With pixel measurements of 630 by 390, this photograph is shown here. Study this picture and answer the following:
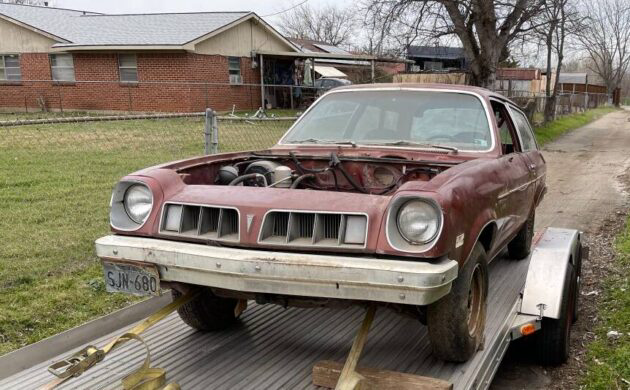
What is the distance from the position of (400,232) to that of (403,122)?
1.80m

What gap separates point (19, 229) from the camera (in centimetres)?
616

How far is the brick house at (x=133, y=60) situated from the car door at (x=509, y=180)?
54.9 ft

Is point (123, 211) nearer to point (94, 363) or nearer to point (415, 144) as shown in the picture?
point (94, 363)

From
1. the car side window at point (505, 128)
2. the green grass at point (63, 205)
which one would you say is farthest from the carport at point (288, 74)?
the car side window at point (505, 128)

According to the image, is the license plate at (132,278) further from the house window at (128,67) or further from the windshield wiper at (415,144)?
the house window at (128,67)

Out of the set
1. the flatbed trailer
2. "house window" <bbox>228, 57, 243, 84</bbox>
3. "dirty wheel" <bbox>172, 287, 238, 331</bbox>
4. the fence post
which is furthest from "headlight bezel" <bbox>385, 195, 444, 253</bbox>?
"house window" <bbox>228, 57, 243, 84</bbox>

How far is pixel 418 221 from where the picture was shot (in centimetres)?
278

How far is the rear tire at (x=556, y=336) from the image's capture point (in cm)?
381

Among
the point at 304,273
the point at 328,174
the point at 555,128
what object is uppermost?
the point at 328,174

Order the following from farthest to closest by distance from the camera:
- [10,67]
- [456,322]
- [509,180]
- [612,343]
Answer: [10,67] → [612,343] → [509,180] → [456,322]

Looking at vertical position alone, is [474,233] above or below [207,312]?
above

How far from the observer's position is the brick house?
2202 centimetres

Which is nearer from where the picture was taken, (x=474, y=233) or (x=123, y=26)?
(x=474, y=233)

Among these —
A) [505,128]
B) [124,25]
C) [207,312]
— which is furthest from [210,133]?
[124,25]
